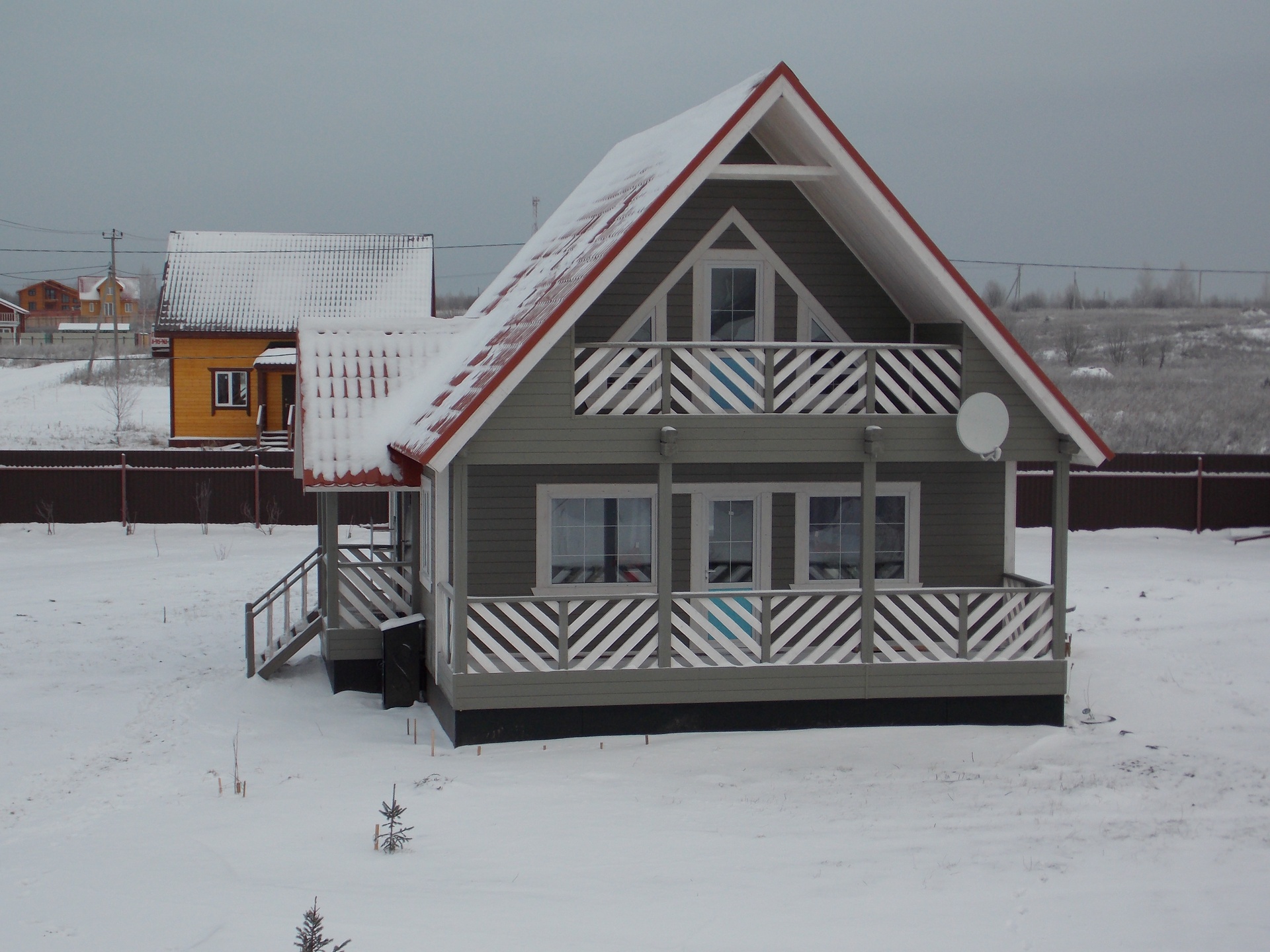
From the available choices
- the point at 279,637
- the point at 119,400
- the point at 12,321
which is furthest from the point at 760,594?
the point at 12,321

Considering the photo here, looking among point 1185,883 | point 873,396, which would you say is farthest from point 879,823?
point 873,396

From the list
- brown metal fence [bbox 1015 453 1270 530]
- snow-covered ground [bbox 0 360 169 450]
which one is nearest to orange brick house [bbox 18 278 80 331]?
snow-covered ground [bbox 0 360 169 450]

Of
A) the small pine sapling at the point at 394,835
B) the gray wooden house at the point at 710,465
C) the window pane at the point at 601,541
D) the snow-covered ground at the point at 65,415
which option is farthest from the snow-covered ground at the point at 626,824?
the snow-covered ground at the point at 65,415

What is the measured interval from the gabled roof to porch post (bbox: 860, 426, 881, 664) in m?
1.41

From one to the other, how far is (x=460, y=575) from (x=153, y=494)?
1801 centimetres

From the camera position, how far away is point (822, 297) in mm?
12891

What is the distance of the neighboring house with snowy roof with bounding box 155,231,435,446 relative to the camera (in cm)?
3888

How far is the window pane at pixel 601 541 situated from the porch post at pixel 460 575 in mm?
1859

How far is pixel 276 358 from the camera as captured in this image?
37.3 metres

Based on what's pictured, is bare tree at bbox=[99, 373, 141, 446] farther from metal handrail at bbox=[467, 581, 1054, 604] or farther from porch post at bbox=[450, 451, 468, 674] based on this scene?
metal handrail at bbox=[467, 581, 1054, 604]

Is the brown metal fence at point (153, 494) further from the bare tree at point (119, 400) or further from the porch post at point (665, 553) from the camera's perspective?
the bare tree at point (119, 400)

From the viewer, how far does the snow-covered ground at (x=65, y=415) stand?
1713 inches

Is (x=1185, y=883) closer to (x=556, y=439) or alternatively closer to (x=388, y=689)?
(x=556, y=439)

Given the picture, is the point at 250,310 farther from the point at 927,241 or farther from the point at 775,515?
the point at 927,241
